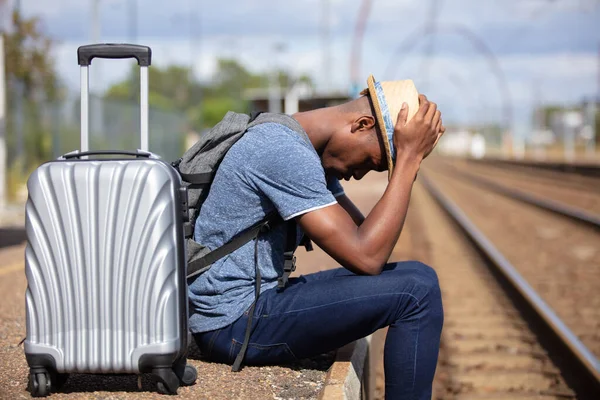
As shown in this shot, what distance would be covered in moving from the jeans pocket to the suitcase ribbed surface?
518mm

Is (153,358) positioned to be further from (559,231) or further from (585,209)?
(585,209)

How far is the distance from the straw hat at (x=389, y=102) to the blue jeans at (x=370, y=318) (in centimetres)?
47

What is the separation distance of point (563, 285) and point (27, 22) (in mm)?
20818

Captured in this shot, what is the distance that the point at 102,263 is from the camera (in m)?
2.94

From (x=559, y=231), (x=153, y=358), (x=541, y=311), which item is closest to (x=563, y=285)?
(x=541, y=311)

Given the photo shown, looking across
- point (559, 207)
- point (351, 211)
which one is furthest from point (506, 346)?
point (559, 207)

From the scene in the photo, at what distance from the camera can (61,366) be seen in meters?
3.00

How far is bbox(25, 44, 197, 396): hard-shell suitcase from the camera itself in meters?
2.91

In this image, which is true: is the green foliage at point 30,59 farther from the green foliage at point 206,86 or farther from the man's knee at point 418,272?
the green foliage at point 206,86

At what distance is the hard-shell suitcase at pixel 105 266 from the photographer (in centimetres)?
291

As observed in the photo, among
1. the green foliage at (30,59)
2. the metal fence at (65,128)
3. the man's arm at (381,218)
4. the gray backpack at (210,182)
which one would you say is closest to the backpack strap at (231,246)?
the gray backpack at (210,182)

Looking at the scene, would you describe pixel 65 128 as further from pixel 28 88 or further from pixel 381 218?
pixel 381 218

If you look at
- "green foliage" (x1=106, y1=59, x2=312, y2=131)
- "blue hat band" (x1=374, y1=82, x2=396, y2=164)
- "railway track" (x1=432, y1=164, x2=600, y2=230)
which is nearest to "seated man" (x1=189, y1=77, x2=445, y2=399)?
"blue hat band" (x1=374, y1=82, x2=396, y2=164)

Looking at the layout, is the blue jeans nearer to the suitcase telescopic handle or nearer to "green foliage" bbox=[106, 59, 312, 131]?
the suitcase telescopic handle
